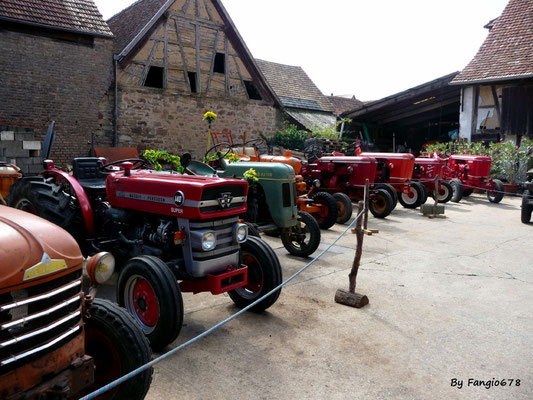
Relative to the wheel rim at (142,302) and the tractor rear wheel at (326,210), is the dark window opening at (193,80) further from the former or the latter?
the wheel rim at (142,302)

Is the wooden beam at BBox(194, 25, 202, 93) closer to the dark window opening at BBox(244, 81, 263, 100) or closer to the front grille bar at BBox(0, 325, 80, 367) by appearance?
the dark window opening at BBox(244, 81, 263, 100)

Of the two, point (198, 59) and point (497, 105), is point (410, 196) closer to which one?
point (497, 105)

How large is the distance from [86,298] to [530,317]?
3.67 m

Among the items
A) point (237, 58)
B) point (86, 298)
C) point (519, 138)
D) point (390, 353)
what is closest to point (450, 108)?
point (519, 138)

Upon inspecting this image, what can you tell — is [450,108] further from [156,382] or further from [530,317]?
[156,382]

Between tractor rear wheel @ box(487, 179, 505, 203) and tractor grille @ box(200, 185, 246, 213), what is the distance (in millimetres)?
10005

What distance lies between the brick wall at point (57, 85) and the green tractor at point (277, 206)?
7.46 meters

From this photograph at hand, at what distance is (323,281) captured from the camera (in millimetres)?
4648

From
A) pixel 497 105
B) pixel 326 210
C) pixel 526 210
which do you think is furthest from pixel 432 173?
pixel 497 105

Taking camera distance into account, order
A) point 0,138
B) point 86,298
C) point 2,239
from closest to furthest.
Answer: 1. point 2,239
2. point 86,298
3. point 0,138

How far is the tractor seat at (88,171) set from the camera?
15.4ft

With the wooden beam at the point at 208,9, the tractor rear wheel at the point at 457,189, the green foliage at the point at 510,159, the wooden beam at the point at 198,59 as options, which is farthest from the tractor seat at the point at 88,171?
the wooden beam at the point at 208,9

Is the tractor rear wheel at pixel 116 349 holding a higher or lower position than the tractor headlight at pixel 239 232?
lower

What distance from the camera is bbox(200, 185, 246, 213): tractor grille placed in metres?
3.19
